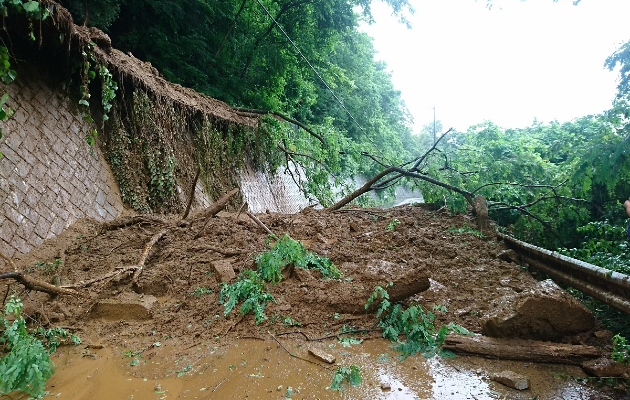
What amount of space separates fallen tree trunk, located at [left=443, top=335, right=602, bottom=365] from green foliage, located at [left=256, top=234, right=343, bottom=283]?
1.37 m

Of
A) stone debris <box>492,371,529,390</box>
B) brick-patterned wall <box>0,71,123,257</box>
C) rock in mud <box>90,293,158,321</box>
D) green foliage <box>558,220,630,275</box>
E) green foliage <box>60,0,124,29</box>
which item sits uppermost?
green foliage <box>60,0,124,29</box>

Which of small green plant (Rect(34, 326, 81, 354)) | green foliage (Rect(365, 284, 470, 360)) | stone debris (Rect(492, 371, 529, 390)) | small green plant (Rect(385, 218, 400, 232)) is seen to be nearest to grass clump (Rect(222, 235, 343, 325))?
green foliage (Rect(365, 284, 470, 360))

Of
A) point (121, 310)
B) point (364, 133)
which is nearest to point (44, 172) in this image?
point (121, 310)

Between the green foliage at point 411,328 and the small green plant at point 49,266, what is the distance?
3170 mm

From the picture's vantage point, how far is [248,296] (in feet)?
10.4

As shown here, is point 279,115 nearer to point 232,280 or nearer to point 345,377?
point 232,280

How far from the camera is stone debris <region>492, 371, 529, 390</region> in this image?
6.74 ft

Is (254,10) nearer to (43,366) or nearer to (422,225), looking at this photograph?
(422,225)

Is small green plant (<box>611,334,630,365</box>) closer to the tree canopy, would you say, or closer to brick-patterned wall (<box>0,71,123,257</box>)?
the tree canopy

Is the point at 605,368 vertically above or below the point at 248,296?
below

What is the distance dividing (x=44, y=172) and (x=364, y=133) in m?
8.67

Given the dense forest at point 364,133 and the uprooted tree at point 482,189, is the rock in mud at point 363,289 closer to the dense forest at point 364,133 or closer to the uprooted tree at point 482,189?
the dense forest at point 364,133

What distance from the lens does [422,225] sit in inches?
264

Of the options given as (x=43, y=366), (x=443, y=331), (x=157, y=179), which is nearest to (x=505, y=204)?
(x=443, y=331)
